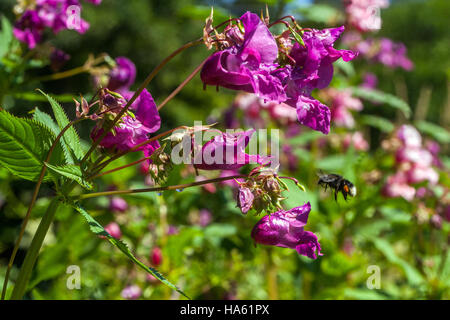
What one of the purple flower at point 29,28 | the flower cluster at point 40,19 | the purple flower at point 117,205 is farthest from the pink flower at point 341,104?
the purple flower at point 29,28

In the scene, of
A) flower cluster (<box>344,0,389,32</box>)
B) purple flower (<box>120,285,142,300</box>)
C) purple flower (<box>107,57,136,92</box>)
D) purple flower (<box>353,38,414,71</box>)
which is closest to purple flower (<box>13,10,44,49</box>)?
purple flower (<box>107,57,136,92</box>)

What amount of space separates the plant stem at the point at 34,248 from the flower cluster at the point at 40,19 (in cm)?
72

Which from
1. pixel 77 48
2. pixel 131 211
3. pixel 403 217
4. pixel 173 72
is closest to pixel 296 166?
pixel 403 217

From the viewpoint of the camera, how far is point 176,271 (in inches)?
60.6

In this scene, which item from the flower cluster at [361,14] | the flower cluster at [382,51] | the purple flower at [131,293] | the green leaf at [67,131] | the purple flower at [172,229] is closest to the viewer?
the green leaf at [67,131]

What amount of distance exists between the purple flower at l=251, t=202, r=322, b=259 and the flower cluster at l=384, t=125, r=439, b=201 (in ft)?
3.68

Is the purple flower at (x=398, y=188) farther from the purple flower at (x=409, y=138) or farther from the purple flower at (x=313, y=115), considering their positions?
the purple flower at (x=313, y=115)

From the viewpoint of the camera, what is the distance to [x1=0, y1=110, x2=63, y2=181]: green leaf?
2.31 feet

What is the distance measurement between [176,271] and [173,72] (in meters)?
Answer: 9.91

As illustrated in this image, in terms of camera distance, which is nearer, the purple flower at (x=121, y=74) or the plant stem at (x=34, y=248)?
the plant stem at (x=34, y=248)

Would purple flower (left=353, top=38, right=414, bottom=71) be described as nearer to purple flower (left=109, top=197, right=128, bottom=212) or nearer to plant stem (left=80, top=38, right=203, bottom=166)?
purple flower (left=109, top=197, right=128, bottom=212)

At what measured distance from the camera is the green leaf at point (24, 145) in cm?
70

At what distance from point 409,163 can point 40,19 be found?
4.80ft

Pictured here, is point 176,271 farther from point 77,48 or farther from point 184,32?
point 184,32
